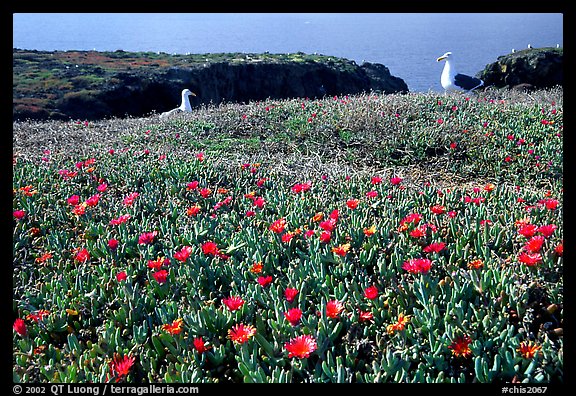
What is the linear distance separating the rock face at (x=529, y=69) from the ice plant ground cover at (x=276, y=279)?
787 inches

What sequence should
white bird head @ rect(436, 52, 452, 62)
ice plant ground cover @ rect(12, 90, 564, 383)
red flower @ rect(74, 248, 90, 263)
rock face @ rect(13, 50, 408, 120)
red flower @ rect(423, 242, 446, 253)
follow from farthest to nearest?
1. rock face @ rect(13, 50, 408, 120)
2. white bird head @ rect(436, 52, 452, 62)
3. red flower @ rect(74, 248, 90, 263)
4. red flower @ rect(423, 242, 446, 253)
5. ice plant ground cover @ rect(12, 90, 564, 383)

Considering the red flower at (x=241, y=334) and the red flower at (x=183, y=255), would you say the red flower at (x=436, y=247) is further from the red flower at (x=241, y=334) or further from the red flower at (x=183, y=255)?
the red flower at (x=183, y=255)

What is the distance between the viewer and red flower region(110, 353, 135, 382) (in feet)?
6.42

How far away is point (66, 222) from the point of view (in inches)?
148

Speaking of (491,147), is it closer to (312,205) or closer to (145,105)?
(312,205)

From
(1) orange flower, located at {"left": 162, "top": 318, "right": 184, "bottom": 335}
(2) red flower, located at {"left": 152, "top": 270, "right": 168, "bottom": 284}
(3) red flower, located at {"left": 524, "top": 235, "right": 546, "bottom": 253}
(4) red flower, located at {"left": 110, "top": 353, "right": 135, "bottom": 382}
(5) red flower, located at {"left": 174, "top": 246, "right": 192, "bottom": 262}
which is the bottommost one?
(4) red flower, located at {"left": 110, "top": 353, "right": 135, "bottom": 382}

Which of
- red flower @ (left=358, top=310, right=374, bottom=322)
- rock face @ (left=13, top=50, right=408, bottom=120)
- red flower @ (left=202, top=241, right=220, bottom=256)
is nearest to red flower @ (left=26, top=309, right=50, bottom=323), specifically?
red flower @ (left=202, top=241, right=220, bottom=256)

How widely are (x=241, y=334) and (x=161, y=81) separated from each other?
28.6m

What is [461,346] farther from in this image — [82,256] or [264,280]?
[82,256]

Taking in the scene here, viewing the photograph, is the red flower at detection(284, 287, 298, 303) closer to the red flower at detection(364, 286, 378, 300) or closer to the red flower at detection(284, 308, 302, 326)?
the red flower at detection(284, 308, 302, 326)

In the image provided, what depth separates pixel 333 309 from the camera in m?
2.17

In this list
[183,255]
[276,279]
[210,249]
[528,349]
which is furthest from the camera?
[210,249]

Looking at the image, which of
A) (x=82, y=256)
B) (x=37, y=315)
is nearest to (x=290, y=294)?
(x=37, y=315)

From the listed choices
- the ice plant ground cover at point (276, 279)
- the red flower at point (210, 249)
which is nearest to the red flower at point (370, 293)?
the ice plant ground cover at point (276, 279)
